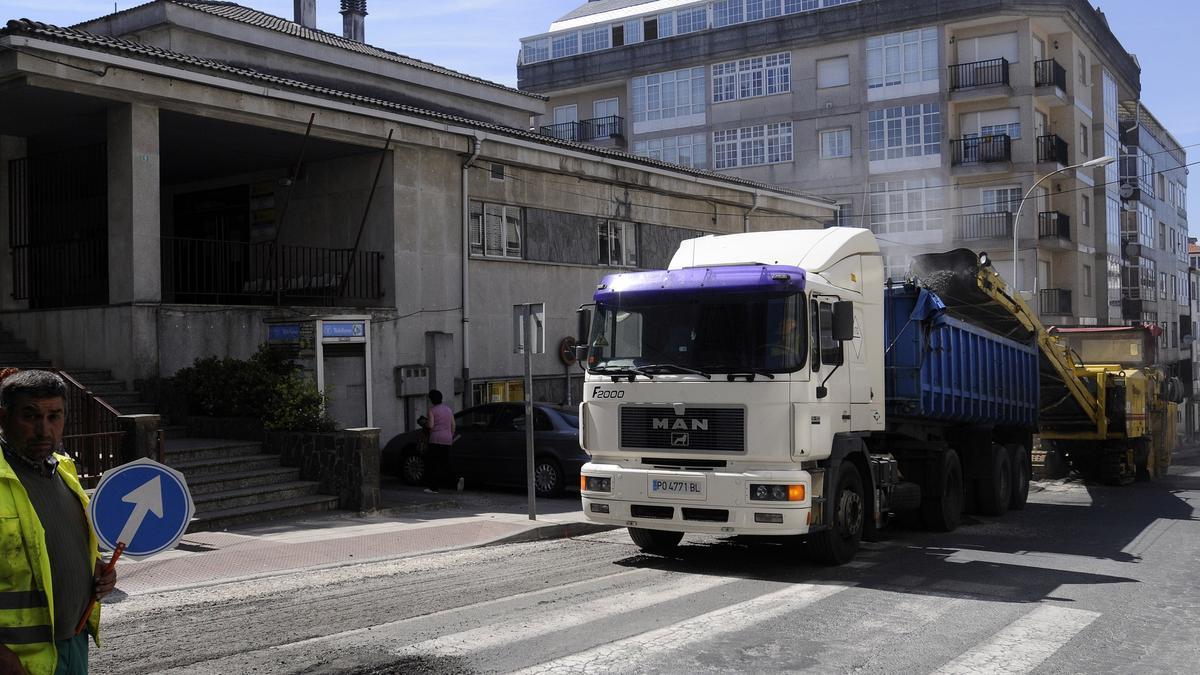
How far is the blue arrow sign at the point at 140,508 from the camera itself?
4.36 metres

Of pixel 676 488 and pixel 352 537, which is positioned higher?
pixel 676 488

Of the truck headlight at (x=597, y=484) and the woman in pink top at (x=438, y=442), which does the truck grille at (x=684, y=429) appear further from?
the woman in pink top at (x=438, y=442)

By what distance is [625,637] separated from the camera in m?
7.16

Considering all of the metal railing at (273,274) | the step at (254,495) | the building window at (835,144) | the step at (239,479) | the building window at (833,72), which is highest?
the building window at (833,72)

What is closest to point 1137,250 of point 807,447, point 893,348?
point 893,348

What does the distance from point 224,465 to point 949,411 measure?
9.05m

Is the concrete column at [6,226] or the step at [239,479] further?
the concrete column at [6,226]

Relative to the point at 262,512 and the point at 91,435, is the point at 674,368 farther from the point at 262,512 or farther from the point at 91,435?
the point at 91,435

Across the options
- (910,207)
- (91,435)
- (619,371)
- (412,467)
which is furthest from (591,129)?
(619,371)

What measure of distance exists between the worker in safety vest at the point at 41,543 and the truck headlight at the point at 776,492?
6274 millimetres

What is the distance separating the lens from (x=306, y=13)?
32.9 m

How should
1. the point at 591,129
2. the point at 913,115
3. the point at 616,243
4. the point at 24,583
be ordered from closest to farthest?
the point at 24,583, the point at 616,243, the point at 913,115, the point at 591,129

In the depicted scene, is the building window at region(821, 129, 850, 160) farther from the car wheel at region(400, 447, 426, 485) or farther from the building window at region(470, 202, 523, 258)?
the car wheel at region(400, 447, 426, 485)

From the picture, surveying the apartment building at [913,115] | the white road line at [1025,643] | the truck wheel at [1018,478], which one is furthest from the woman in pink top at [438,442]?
the apartment building at [913,115]
